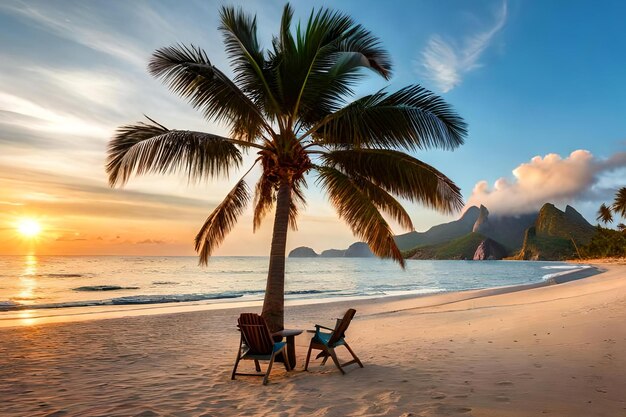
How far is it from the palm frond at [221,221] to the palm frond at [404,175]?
2491 millimetres

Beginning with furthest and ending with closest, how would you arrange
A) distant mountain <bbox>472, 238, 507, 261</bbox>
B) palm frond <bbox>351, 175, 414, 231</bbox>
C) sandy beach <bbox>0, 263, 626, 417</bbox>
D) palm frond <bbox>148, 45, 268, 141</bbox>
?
distant mountain <bbox>472, 238, 507, 261</bbox> → palm frond <bbox>351, 175, 414, 231</bbox> → palm frond <bbox>148, 45, 268, 141</bbox> → sandy beach <bbox>0, 263, 626, 417</bbox>

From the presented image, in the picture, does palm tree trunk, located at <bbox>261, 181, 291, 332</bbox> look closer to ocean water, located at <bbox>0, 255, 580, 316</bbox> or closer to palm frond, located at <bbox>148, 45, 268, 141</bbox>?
palm frond, located at <bbox>148, 45, 268, 141</bbox>

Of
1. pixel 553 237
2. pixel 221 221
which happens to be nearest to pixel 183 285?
pixel 221 221

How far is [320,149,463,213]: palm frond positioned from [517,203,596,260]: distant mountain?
166 meters

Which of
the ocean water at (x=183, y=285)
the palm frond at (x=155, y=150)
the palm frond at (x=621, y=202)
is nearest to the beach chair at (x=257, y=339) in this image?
the palm frond at (x=155, y=150)

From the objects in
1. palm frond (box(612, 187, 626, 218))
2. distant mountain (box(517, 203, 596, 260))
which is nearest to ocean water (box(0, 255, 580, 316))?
palm frond (box(612, 187, 626, 218))

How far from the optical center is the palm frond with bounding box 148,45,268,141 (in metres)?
8.19

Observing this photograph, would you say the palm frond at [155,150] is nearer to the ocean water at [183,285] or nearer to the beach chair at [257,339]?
the beach chair at [257,339]

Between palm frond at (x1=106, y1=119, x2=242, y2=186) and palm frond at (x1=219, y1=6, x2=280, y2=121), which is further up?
palm frond at (x1=219, y1=6, x2=280, y2=121)

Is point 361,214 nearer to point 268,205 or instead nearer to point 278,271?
point 278,271

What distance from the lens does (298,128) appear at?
28.4 feet

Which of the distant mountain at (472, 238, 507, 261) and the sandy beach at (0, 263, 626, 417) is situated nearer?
the sandy beach at (0, 263, 626, 417)

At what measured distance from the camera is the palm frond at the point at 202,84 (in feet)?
26.9

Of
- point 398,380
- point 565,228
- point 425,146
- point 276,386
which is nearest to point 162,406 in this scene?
point 276,386
